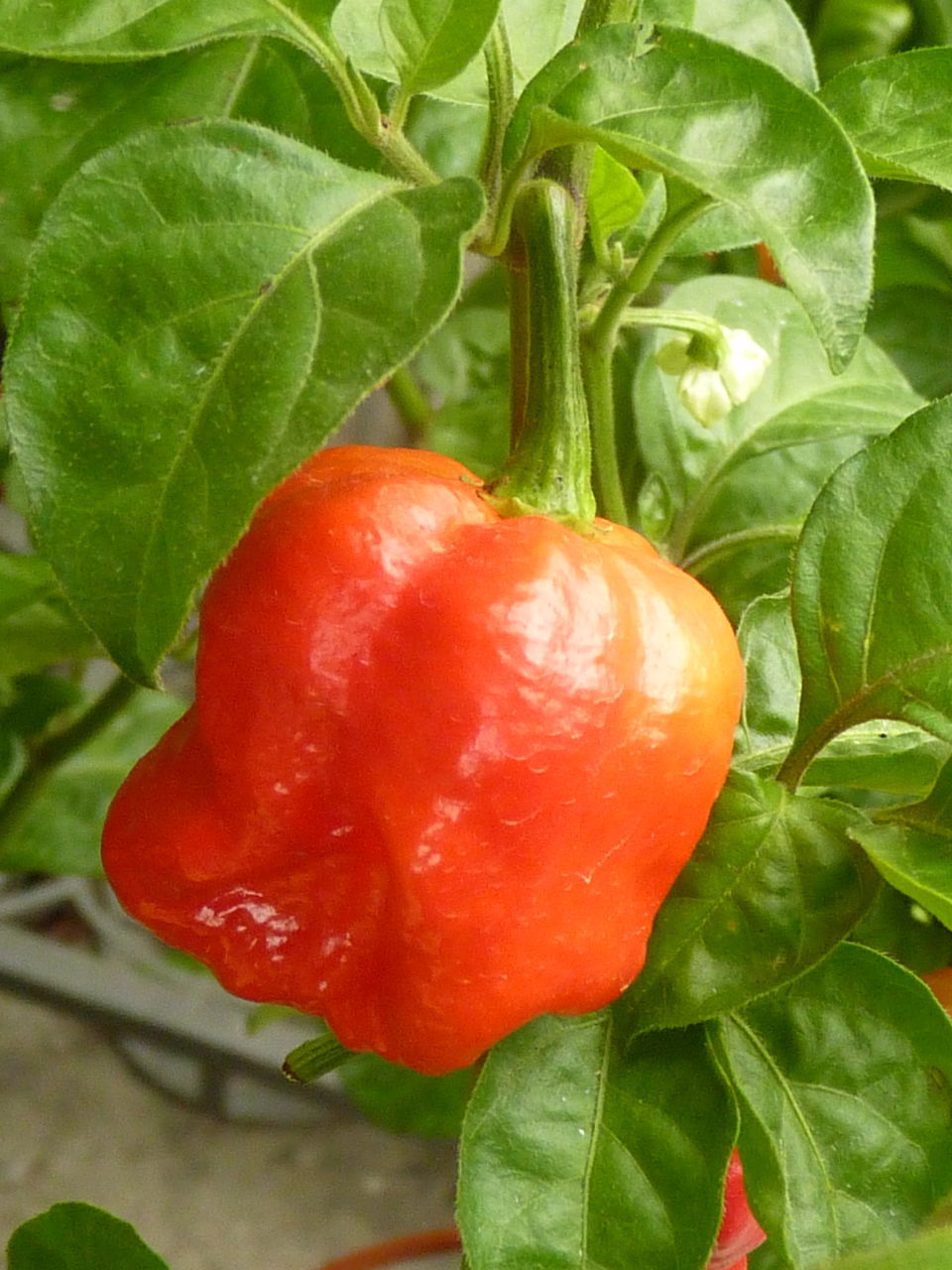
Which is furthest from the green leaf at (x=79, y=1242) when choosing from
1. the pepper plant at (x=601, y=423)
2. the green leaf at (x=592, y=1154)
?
the green leaf at (x=592, y=1154)

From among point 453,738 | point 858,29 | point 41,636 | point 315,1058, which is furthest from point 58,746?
point 858,29

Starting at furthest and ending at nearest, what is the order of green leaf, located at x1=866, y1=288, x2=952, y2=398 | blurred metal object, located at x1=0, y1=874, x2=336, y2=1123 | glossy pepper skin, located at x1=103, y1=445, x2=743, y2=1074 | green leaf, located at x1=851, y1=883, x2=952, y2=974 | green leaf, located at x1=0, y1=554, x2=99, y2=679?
blurred metal object, located at x1=0, y1=874, x2=336, y2=1123 < green leaf, located at x1=866, y1=288, x2=952, y2=398 < green leaf, located at x1=0, y1=554, x2=99, y2=679 < green leaf, located at x1=851, y1=883, x2=952, y2=974 < glossy pepper skin, located at x1=103, y1=445, x2=743, y2=1074

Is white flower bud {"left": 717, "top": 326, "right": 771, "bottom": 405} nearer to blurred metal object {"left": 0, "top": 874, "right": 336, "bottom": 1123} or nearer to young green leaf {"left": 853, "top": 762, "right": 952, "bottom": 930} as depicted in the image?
young green leaf {"left": 853, "top": 762, "right": 952, "bottom": 930}

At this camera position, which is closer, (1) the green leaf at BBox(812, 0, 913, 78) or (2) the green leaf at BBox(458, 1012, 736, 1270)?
(2) the green leaf at BBox(458, 1012, 736, 1270)

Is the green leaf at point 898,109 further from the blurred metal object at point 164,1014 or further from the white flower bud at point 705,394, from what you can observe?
the blurred metal object at point 164,1014

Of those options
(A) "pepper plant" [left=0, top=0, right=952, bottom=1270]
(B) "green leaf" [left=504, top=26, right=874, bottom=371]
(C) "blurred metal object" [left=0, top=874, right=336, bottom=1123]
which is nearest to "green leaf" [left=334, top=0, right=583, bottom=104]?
(A) "pepper plant" [left=0, top=0, right=952, bottom=1270]

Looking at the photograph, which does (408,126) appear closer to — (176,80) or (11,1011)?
(176,80)

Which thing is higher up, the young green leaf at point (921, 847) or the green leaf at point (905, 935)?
the young green leaf at point (921, 847)

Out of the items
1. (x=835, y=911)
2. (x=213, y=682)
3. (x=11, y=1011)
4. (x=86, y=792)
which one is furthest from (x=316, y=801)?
(x=11, y=1011)
